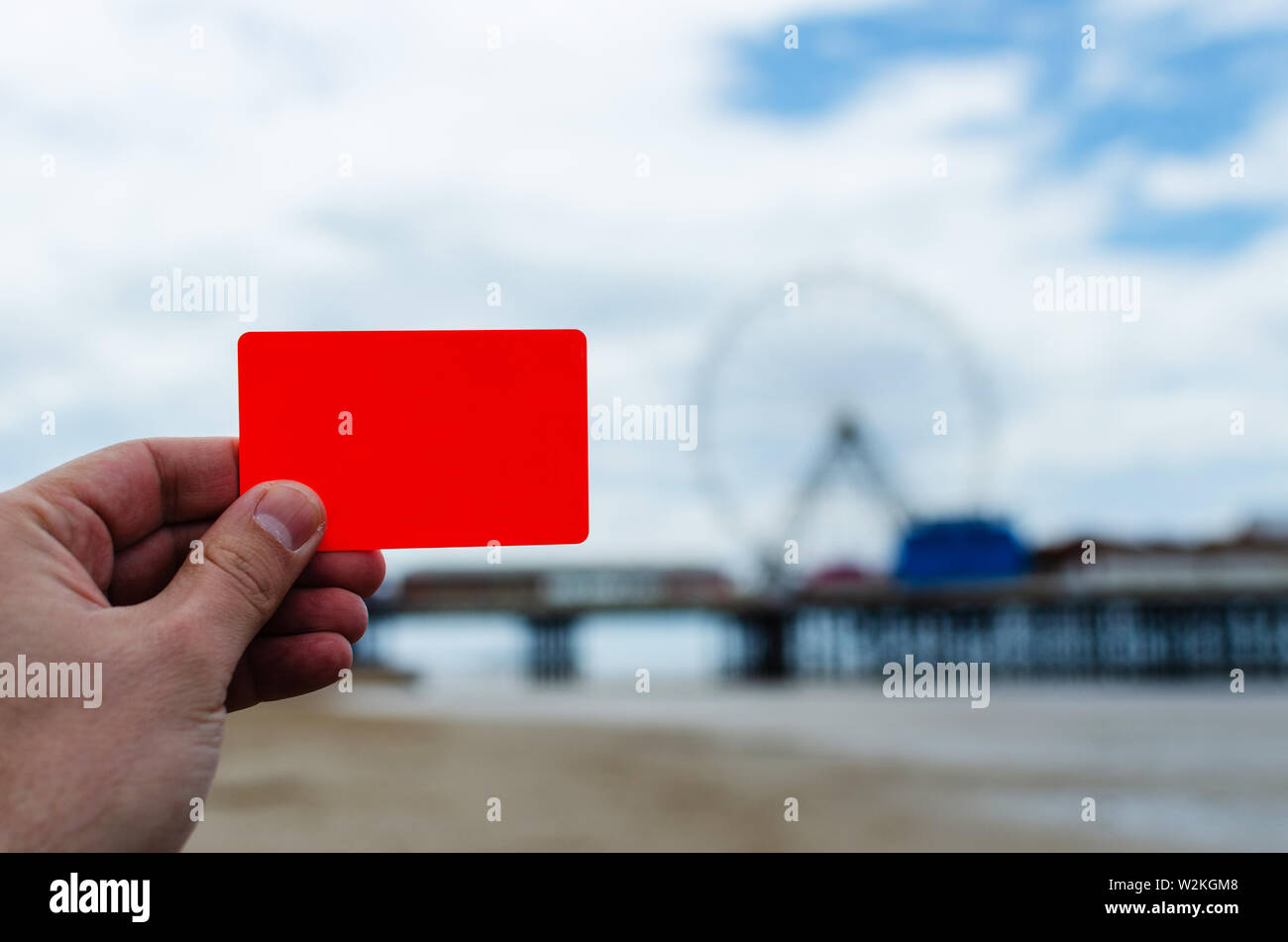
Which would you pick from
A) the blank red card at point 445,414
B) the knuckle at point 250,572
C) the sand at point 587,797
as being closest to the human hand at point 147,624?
the knuckle at point 250,572

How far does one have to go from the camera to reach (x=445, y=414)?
6.86 ft

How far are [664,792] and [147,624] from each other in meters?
12.8

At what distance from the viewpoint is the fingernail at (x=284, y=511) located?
211 cm

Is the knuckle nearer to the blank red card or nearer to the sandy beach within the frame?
the blank red card

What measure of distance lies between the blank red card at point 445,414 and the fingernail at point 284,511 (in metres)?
0.09

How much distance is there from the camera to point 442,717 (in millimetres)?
28766

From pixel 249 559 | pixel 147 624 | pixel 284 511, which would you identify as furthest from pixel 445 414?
pixel 147 624

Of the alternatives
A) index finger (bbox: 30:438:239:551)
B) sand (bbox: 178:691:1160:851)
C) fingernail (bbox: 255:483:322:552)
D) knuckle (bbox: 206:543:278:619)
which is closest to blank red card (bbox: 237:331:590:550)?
fingernail (bbox: 255:483:322:552)

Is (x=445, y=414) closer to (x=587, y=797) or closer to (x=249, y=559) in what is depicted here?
(x=249, y=559)

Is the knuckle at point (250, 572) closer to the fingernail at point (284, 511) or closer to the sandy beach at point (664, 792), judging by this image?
the fingernail at point (284, 511)
